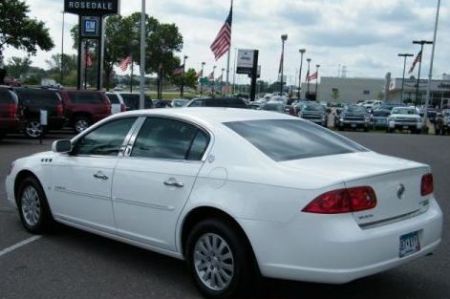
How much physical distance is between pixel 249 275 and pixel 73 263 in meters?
2.06

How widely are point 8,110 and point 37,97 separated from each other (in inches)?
128

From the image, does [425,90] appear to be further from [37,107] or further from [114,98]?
[37,107]

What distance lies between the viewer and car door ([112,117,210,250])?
523 cm

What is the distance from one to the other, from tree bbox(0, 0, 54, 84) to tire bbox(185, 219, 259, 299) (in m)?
44.5

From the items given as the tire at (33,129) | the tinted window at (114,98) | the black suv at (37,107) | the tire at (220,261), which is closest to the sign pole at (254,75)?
the tinted window at (114,98)

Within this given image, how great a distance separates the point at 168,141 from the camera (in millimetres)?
5586

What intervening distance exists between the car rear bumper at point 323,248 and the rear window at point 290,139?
2.16ft

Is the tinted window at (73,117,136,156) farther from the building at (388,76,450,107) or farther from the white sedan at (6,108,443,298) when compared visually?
the building at (388,76,450,107)

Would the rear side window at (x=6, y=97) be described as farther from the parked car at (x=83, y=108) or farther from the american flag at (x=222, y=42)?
the american flag at (x=222, y=42)

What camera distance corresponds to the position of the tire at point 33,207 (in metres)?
6.91

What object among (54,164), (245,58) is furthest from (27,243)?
(245,58)

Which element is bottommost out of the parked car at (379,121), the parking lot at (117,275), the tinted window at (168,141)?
the parked car at (379,121)

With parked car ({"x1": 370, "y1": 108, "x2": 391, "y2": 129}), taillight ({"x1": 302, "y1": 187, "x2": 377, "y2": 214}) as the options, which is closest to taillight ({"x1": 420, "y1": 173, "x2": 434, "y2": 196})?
taillight ({"x1": 302, "y1": 187, "x2": 377, "y2": 214})

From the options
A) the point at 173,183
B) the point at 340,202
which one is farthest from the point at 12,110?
the point at 340,202
